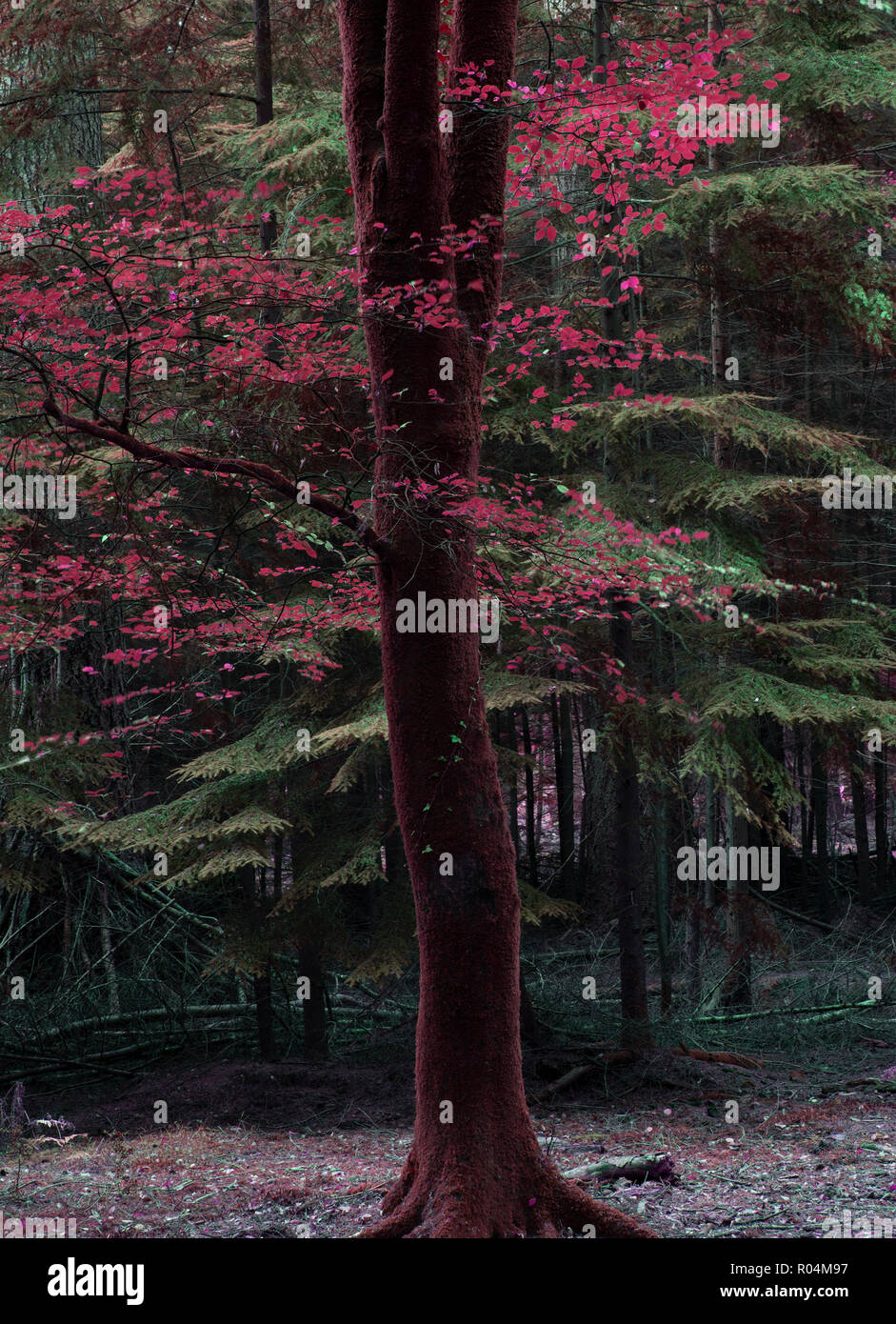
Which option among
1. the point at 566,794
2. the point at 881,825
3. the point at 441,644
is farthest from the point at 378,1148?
the point at 881,825

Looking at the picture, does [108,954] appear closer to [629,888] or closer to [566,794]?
[629,888]

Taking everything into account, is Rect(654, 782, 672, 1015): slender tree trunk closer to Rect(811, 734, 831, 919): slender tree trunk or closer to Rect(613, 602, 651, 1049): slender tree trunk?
Rect(613, 602, 651, 1049): slender tree trunk

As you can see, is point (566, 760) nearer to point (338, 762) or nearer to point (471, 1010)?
point (338, 762)

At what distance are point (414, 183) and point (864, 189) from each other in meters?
5.08

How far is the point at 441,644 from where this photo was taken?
510 centimetres

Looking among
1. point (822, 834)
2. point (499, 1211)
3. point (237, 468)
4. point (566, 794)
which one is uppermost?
point (237, 468)

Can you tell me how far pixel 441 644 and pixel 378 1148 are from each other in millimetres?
4840

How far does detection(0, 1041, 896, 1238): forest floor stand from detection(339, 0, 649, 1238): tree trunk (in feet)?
3.29

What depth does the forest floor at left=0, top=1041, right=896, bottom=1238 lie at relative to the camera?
5543 mm

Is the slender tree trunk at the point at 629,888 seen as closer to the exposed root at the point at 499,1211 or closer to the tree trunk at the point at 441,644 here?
the tree trunk at the point at 441,644

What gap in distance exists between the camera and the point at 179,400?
890 cm

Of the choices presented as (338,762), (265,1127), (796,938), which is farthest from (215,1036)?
(796,938)

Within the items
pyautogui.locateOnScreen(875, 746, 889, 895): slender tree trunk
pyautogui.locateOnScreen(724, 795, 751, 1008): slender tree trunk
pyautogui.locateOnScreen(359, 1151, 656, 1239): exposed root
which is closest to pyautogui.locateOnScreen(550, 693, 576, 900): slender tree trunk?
pyautogui.locateOnScreen(875, 746, 889, 895): slender tree trunk

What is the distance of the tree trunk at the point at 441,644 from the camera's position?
4.79 m
